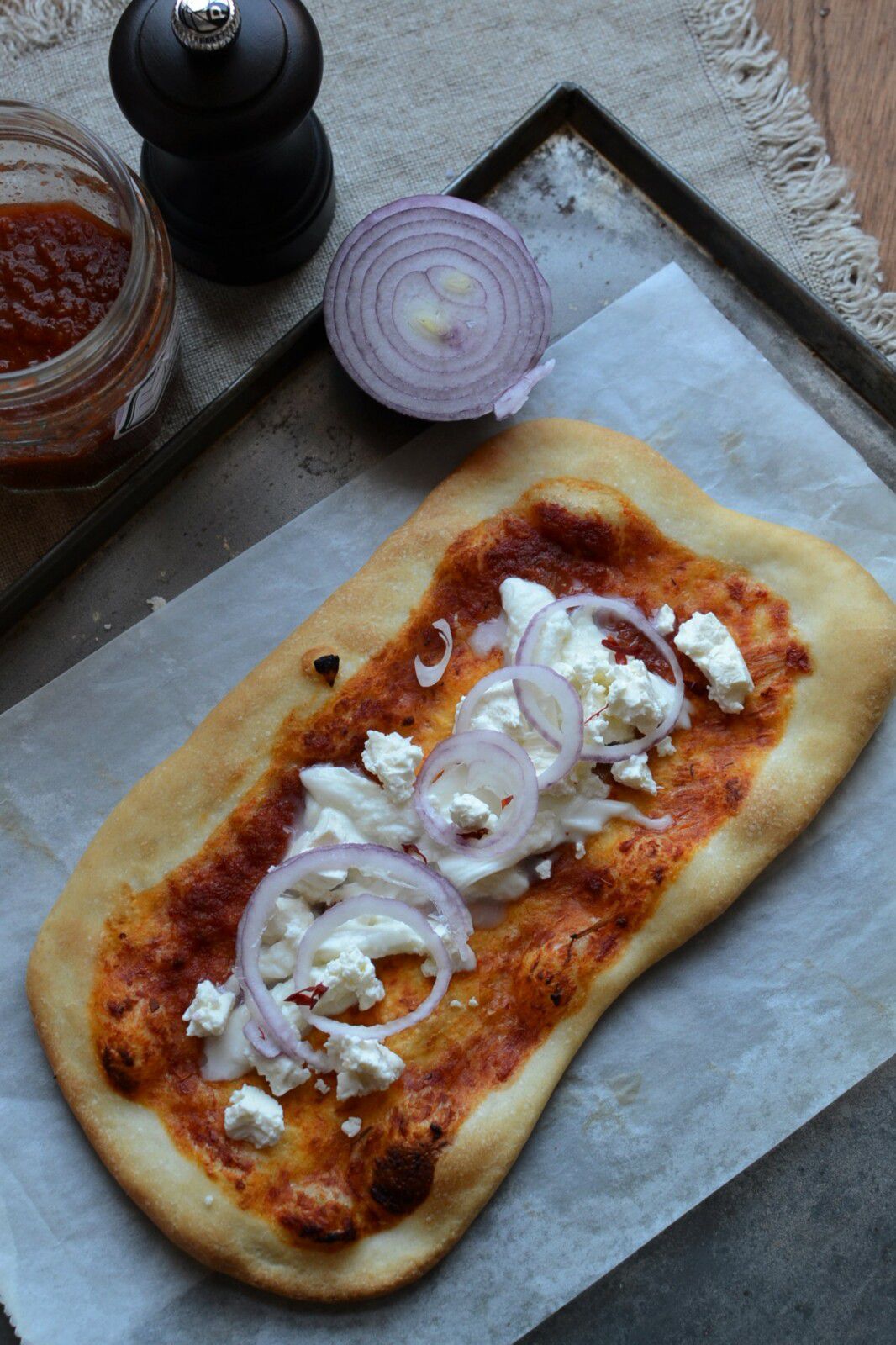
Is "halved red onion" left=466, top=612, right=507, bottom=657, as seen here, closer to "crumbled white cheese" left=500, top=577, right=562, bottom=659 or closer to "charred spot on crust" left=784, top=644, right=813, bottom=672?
"crumbled white cheese" left=500, top=577, right=562, bottom=659

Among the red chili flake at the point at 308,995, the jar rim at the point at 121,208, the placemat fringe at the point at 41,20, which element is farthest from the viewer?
the placemat fringe at the point at 41,20

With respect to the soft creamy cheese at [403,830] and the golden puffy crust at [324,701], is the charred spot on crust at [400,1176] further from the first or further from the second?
the soft creamy cheese at [403,830]

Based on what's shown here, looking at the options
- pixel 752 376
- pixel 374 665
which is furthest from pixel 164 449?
pixel 752 376

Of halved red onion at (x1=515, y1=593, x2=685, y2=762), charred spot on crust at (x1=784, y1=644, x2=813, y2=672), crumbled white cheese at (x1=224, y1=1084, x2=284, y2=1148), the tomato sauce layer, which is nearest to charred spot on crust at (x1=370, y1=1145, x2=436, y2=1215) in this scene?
the tomato sauce layer

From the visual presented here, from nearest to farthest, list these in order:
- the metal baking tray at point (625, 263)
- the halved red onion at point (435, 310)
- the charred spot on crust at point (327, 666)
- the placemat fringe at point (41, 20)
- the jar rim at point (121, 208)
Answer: the jar rim at point (121, 208), the charred spot on crust at point (327, 666), the halved red onion at point (435, 310), the metal baking tray at point (625, 263), the placemat fringe at point (41, 20)

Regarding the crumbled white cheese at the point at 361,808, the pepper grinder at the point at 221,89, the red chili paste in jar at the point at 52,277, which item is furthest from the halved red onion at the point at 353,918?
the pepper grinder at the point at 221,89
